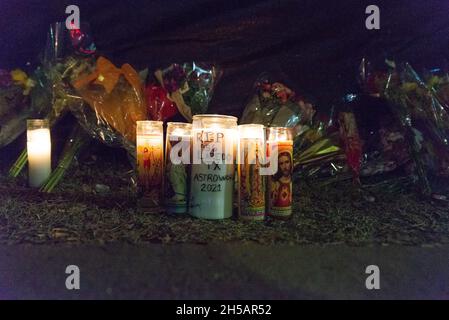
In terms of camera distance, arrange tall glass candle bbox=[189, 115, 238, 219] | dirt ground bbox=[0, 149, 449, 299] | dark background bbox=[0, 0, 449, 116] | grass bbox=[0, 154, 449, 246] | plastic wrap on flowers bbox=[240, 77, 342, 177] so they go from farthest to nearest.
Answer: dark background bbox=[0, 0, 449, 116], plastic wrap on flowers bbox=[240, 77, 342, 177], tall glass candle bbox=[189, 115, 238, 219], grass bbox=[0, 154, 449, 246], dirt ground bbox=[0, 149, 449, 299]

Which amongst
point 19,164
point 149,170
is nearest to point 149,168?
point 149,170

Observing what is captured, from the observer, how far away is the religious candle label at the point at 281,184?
1412 millimetres

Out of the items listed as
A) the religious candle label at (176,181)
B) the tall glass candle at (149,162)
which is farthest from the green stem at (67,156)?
the religious candle label at (176,181)

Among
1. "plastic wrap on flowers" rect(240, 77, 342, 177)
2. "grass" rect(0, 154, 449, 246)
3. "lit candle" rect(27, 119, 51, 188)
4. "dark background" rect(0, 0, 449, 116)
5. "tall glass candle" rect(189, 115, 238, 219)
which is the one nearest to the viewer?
"grass" rect(0, 154, 449, 246)

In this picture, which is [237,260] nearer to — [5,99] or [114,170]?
[114,170]

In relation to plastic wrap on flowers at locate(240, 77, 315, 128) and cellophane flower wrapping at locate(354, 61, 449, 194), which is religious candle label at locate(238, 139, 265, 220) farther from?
cellophane flower wrapping at locate(354, 61, 449, 194)

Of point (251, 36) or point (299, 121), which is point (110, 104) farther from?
point (299, 121)

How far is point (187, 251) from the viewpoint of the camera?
3.77 ft

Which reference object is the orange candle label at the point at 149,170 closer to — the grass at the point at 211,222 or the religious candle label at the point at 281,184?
the grass at the point at 211,222

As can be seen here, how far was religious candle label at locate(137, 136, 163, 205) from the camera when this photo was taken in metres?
1.45

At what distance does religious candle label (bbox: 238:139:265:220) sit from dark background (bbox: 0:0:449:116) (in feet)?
2.36

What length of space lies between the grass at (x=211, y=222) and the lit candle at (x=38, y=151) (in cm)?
8

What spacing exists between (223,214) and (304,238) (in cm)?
32

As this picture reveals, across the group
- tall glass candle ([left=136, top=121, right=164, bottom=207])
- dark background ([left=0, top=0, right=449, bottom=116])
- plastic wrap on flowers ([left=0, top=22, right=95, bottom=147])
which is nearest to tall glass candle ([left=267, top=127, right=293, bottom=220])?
tall glass candle ([left=136, top=121, right=164, bottom=207])
